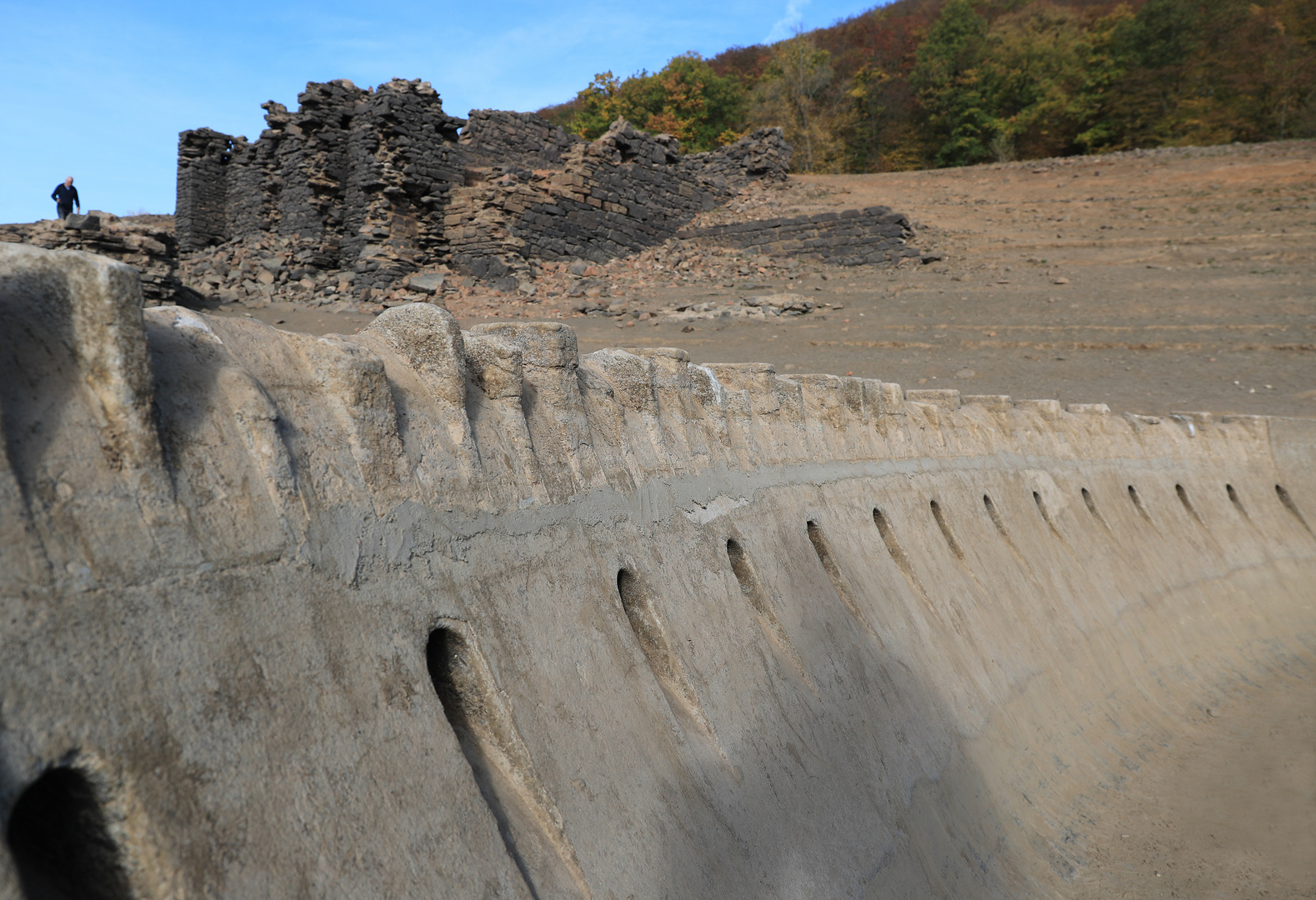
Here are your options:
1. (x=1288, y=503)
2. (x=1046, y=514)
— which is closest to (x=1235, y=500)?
(x=1288, y=503)

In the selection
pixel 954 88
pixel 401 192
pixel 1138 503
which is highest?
pixel 954 88

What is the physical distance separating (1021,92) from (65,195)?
40.0m

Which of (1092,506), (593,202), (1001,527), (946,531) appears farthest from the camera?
(593,202)

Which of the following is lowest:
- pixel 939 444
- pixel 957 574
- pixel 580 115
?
pixel 957 574

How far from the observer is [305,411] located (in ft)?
7.42

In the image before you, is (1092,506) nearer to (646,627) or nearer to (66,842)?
(646,627)

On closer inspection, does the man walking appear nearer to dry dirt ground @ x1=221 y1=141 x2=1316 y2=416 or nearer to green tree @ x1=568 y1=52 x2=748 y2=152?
dry dirt ground @ x1=221 y1=141 x2=1316 y2=416

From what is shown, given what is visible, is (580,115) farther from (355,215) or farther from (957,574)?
(957,574)

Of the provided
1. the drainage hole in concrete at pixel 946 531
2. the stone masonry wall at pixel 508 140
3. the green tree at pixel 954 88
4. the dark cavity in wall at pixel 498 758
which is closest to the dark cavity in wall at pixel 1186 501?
the drainage hole in concrete at pixel 946 531

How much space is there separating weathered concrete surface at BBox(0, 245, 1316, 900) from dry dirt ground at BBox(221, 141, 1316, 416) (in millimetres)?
9722

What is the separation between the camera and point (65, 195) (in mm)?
17844

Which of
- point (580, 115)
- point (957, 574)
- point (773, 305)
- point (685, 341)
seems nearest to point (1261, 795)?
point (957, 574)

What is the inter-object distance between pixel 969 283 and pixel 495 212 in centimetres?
→ 1180

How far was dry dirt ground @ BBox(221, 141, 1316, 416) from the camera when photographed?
48.4 ft
